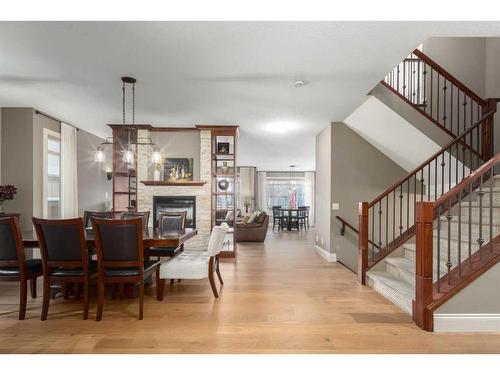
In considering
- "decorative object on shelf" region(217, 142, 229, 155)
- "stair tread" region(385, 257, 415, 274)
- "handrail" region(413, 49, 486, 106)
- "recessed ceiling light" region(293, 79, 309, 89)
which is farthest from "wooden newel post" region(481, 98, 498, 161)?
"decorative object on shelf" region(217, 142, 229, 155)

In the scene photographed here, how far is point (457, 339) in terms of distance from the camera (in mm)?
2375

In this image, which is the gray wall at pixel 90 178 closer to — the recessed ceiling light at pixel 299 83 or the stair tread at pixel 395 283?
the recessed ceiling light at pixel 299 83

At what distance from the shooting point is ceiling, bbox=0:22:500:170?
95.0 inches

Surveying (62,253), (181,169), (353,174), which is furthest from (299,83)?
(181,169)

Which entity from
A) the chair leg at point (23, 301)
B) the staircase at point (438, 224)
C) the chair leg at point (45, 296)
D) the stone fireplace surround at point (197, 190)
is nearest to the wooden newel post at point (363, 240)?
the staircase at point (438, 224)

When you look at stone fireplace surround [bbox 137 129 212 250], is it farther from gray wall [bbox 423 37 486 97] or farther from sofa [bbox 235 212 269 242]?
gray wall [bbox 423 37 486 97]

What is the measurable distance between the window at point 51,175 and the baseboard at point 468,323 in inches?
227

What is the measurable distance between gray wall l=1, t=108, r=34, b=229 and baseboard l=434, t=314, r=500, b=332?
5.70 m

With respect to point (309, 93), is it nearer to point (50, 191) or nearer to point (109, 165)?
point (50, 191)

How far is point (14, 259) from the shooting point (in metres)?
2.87

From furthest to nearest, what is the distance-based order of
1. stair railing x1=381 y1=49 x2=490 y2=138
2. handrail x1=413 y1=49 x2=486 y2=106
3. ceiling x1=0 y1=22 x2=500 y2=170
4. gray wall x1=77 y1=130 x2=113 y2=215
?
gray wall x1=77 y1=130 x2=113 y2=215, stair railing x1=381 y1=49 x2=490 y2=138, handrail x1=413 y1=49 x2=486 y2=106, ceiling x1=0 y1=22 x2=500 y2=170

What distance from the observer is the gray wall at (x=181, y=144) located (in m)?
6.01

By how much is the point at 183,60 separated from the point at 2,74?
222cm
